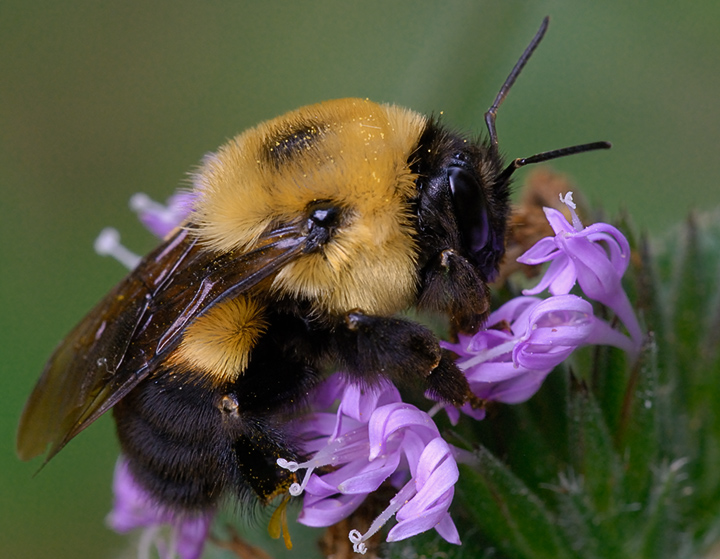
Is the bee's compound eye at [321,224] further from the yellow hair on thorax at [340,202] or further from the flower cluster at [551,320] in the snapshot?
the flower cluster at [551,320]

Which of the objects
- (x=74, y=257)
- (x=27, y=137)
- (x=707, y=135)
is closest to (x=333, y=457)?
(x=707, y=135)

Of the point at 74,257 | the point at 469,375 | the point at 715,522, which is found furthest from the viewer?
the point at 74,257

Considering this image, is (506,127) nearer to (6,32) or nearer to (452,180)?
(452,180)

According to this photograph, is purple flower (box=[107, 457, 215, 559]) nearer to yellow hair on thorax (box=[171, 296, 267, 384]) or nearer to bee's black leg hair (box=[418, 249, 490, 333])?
yellow hair on thorax (box=[171, 296, 267, 384])

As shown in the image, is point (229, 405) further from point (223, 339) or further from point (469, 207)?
point (469, 207)

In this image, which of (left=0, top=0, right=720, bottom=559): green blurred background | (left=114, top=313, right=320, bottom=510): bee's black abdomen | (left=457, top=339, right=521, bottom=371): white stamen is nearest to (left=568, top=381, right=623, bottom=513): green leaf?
(left=457, top=339, right=521, bottom=371): white stamen

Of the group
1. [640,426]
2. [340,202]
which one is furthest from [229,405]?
[640,426]
